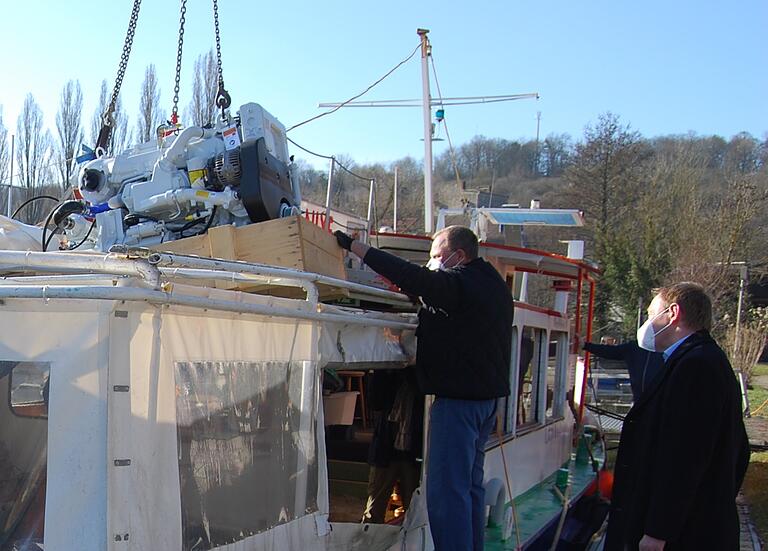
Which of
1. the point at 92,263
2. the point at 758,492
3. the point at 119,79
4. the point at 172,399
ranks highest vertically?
the point at 119,79

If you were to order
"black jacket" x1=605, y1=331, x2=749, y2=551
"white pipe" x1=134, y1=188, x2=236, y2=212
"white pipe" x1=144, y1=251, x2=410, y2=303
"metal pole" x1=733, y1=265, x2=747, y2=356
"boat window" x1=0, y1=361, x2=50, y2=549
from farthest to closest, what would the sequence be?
"metal pole" x1=733, y1=265, x2=747, y2=356 < "white pipe" x1=134, y1=188, x2=236, y2=212 < "black jacket" x1=605, y1=331, x2=749, y2=551 < "white pipe" x1=144, y1=251, x2=410, y2=303 < "boat window" x1=0, y1=361, x2=50, y2=549

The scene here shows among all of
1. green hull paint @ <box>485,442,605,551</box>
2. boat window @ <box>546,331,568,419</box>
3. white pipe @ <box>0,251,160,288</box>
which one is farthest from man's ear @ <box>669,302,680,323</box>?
boat window @ <box>546,331,568,419</box>

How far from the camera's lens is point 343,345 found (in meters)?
3.13

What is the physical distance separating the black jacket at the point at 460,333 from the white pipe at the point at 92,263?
146 cm

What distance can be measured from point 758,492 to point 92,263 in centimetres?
1041

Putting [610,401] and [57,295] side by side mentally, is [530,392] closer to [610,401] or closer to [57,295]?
[57,295]

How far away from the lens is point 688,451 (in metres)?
2.84

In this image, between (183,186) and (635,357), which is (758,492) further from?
(183,186)

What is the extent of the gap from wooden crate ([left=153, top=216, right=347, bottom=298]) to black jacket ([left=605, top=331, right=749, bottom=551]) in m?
1.59

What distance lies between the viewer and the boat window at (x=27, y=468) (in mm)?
2098

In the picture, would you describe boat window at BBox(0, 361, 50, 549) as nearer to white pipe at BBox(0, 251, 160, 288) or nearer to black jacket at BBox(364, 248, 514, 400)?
white pipe at BBox(0, 251, 160, 288)

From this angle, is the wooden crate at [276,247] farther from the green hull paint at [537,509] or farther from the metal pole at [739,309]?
the metal pole at [739,309]

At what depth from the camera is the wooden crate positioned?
3.29 m

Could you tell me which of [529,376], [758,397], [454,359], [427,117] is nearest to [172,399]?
[454,359]
